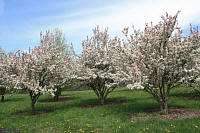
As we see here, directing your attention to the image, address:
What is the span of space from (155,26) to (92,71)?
21.3 ft

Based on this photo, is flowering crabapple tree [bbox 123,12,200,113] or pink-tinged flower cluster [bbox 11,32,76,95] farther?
pink-tinged flower cluster [bbox 11,32,76,95]

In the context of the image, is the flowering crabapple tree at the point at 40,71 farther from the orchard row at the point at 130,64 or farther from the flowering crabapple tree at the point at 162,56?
the flowering crabapple tree at the point at 162,56

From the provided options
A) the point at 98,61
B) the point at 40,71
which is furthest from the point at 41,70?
the point at 98,61

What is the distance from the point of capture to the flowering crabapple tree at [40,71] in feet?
41.2

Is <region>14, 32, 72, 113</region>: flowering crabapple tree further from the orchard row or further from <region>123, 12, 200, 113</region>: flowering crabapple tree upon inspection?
<region>123, 12, 200, 113</region>: flowering crabapple tree

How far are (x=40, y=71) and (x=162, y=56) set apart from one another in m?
8.44

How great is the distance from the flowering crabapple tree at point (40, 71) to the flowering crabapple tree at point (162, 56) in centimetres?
Result: 597

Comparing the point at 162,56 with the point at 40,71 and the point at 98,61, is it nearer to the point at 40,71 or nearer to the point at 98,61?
the point at 98,61

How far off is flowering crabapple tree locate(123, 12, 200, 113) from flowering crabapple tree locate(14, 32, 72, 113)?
19.6ft

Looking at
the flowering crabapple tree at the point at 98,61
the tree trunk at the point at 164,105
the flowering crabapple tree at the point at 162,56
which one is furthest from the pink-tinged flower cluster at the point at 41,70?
the tree trunk at the point at 164,105

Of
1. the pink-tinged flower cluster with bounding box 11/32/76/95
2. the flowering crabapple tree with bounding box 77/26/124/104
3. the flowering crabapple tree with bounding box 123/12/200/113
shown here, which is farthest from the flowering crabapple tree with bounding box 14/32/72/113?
the flowering crabapple tree with bounding box 123/12/200/113

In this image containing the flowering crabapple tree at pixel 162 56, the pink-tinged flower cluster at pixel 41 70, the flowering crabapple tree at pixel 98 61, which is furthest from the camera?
the flowering crabapple tree at pixel 98 61

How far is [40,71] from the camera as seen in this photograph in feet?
43.3

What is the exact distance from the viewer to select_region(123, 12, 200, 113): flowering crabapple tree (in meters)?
10.3
